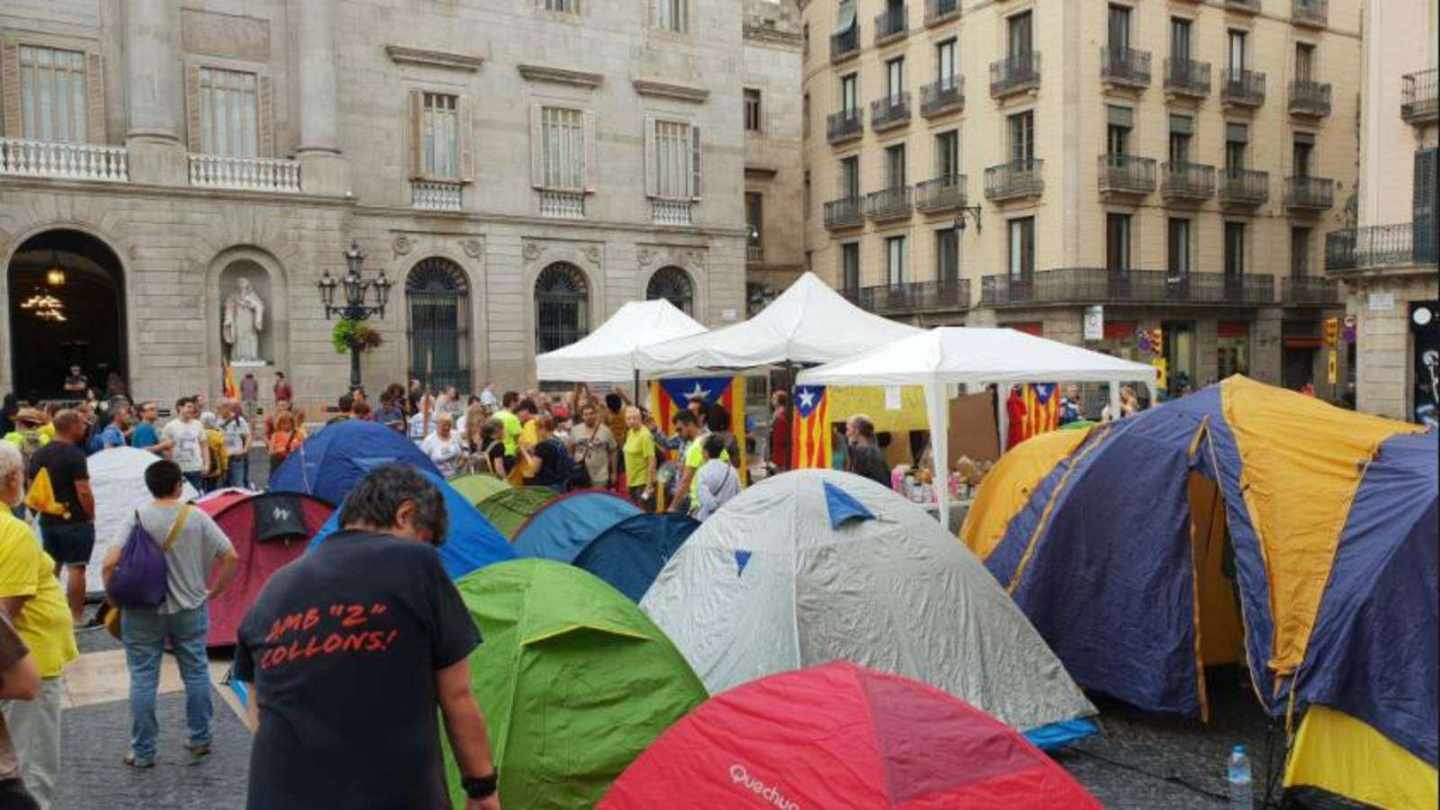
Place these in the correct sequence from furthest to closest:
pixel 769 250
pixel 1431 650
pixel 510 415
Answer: pixel 769 250 → pixel 510 415 → pixel 1431 650

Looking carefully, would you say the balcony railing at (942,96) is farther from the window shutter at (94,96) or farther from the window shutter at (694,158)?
the window shutter at (94,96)

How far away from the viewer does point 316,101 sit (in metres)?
24.1

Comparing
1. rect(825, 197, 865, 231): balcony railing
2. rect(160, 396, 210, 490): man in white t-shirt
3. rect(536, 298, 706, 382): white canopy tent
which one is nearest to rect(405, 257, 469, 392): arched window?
rect(536, 298, 706, 382): white canopy tent

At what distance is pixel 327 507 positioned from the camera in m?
9.05

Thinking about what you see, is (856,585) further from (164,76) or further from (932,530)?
(164,76)

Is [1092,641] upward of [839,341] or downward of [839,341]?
downward

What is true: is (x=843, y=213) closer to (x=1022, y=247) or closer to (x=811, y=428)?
(x=1022, y=247)

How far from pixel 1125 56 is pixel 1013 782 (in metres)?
33.2

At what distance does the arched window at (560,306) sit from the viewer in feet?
92.6

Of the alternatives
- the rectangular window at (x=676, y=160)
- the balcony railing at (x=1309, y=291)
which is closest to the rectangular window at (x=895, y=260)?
the rectangular window at (x=676, y=160)

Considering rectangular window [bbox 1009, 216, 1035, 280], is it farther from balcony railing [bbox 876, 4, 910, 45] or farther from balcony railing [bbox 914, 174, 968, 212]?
balcony railing [bbox 876, 4, 910, 45]

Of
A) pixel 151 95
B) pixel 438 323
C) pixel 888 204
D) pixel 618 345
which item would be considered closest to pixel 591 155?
pixel 438 323

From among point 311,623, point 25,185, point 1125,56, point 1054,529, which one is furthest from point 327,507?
point 1125,56

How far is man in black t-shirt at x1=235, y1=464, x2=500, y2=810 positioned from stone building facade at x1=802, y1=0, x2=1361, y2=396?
30082 millimetres
